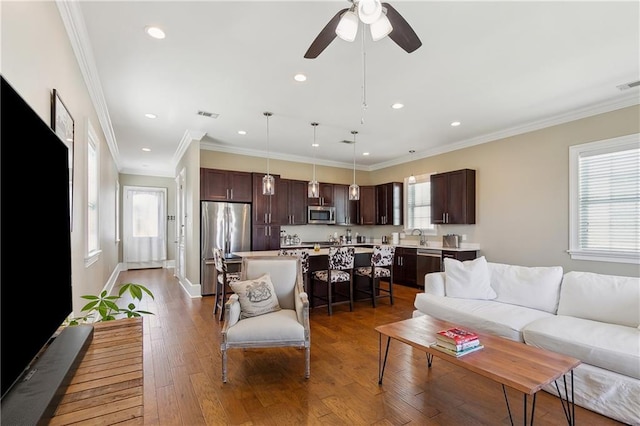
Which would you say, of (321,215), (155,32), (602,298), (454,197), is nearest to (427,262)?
(454,197)

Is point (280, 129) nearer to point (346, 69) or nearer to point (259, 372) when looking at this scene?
point (346, 69)

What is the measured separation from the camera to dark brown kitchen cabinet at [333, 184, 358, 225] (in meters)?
7.74

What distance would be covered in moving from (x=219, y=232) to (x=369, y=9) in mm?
4781

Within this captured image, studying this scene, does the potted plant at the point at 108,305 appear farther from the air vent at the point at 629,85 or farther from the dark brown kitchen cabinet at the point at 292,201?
the air vent at the point at 629,85

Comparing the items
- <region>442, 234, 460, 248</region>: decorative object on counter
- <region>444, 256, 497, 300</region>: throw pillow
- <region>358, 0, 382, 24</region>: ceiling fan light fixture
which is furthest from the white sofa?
<region>358, 0, 382, 24</region>: ceiling fan light fixture

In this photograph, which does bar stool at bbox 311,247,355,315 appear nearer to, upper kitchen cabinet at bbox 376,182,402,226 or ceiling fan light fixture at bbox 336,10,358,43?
upper kitchen cabinet at bbox 376,182,402,226

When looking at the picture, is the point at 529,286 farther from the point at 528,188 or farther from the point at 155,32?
the point at 155,32

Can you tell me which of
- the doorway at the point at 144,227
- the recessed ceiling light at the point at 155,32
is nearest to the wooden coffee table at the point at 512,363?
the recessed ceiling light at the point at 155,32

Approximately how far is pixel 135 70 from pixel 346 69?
2194 millimetres

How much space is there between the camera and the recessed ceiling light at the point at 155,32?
2.58 meters

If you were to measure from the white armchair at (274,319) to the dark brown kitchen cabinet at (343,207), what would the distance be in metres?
4.51

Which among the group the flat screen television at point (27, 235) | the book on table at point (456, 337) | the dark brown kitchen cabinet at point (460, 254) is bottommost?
the book on table at point (456, 337)

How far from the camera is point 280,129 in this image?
5293 mm

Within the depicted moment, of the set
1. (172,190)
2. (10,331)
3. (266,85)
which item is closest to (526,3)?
(266,85)
